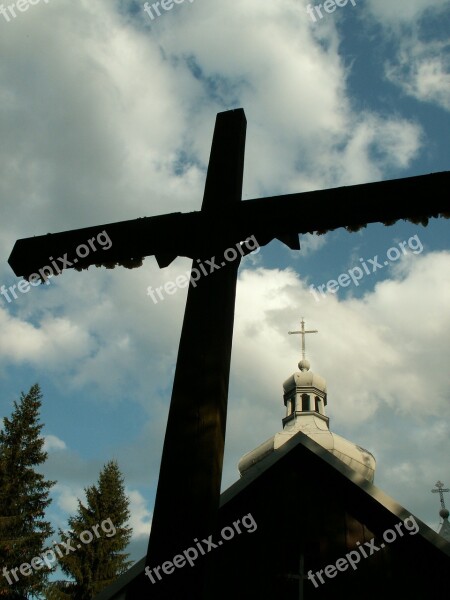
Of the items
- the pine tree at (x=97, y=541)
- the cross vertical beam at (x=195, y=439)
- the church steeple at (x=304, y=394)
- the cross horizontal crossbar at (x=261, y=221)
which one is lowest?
the cross vertical beam at (x=195, y=439)

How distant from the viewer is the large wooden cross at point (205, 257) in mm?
1951

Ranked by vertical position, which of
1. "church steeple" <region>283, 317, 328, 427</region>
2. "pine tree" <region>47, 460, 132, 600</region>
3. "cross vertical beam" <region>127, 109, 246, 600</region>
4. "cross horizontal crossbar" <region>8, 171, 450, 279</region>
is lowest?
"cross vertical beam" <region>127, 109, 246, 600</region>

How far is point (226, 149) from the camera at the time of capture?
3172 millimetres

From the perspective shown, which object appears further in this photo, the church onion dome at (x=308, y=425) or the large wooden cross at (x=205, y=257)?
the church onion dome at (x=308, y=425)

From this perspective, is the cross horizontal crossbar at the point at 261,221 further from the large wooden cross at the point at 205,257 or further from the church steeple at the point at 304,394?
the church steeple at the point at 304,394

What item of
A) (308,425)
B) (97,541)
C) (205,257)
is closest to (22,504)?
(97,541)

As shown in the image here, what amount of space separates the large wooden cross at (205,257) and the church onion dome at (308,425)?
2081 centimetres

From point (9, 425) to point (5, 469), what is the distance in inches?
119

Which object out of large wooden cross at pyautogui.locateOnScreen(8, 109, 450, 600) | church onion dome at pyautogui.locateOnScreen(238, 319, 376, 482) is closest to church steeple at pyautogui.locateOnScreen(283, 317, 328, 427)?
church onion dome at pyautogui.locateOnScreen(238, 319, 376, 482)

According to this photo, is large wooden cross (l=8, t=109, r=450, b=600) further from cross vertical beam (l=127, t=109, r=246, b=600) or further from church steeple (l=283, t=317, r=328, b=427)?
church steeple (l=283, t=317, r=328, b=427)

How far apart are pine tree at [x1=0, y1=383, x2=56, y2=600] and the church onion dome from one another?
455 inches

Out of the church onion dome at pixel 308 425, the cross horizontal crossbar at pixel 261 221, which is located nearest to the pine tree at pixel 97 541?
the church onion dome at pixel 308 425

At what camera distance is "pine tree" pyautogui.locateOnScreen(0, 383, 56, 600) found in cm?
2531

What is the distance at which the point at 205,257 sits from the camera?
2.62 m
